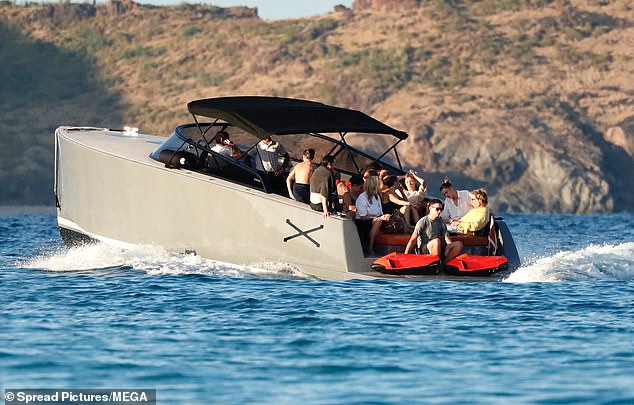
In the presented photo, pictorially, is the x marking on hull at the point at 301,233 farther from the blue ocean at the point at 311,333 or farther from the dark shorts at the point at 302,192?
the dark shorts at the point at 302,192

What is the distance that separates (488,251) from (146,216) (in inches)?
167

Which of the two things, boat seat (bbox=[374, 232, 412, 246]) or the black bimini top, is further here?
the black bimini top

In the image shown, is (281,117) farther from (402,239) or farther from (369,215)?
(402,239)

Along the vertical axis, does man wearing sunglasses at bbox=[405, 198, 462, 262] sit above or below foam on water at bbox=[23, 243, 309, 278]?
above

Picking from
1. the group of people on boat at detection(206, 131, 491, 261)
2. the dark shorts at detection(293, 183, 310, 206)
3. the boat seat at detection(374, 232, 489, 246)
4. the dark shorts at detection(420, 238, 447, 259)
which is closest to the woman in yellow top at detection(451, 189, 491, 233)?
the group of people on boat at detection(206, 131, 491, 261)

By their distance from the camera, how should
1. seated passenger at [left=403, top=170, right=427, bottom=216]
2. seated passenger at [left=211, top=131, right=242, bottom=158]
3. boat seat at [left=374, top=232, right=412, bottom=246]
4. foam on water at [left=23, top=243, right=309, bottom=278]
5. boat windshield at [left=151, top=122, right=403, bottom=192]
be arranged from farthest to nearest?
seated passenger at [left=211, top=131, right=242, bottom=158] → seated passenger at [left=403, top=170, right=427, bottom=216] → boat windshield at [left=151, top=122, right=403, bottom=192] → foam on water at [left=23, top=243, right=309, bottom=278] → boat seat at [left=374, top=232, right=412, bottom=246]

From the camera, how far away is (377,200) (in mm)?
15836

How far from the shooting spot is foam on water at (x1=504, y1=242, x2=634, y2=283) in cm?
1559

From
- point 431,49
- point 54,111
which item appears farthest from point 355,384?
point 431,49

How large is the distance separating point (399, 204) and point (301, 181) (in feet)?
4.10

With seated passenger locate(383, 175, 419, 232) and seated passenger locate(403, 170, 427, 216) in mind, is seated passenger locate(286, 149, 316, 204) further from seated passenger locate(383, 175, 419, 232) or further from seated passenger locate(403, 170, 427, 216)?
seated passenger locate(403, 170, 427, 216)

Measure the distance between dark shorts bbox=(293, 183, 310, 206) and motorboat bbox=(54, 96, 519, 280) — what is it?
0.33m

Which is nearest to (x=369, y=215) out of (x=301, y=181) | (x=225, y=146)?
(x=301, y=181)

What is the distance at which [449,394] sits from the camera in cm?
927
